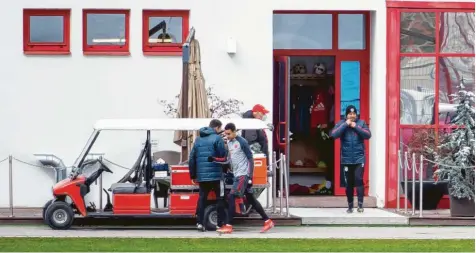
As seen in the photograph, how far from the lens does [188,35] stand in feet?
74.3

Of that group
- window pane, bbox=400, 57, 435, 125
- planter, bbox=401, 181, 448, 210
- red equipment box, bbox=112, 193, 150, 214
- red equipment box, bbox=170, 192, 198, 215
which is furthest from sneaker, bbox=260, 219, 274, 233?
window pane, bbox=400, 57, 435, 125

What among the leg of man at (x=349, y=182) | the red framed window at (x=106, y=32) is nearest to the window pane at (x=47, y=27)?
the red framed window at (x=106, y=32)

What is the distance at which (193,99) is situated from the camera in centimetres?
2194

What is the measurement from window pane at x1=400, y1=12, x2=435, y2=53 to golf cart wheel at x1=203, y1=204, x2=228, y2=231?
5.48m

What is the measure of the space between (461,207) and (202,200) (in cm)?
455

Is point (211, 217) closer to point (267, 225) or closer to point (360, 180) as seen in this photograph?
point (267, 225)

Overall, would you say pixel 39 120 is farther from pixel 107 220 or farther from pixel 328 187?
pixel 328 187

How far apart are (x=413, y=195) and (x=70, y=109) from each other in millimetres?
6081

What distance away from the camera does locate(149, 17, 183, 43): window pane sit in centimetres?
2384

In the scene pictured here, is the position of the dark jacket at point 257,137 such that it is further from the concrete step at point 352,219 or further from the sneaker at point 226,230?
the sneaker at point 226,230

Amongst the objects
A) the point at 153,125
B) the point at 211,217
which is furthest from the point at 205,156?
the point at 153,125

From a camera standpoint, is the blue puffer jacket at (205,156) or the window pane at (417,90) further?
the window pane at (417,90)

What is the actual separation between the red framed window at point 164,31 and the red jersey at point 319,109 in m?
3.06

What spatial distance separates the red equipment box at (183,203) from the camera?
20578mm
